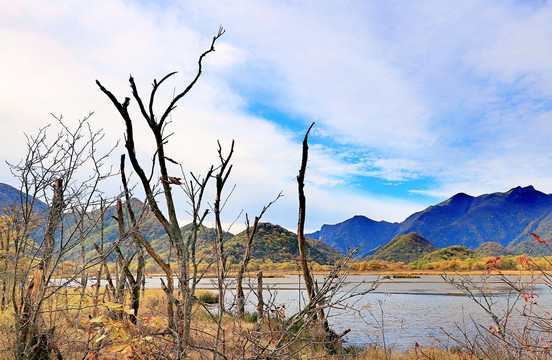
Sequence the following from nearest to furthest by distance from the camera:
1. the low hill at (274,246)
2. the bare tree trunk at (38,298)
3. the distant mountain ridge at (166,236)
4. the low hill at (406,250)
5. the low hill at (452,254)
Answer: the distant mountain ridge at (166,236) → the bare tree trunk at (38,298) → the low hill at (274,246) → the low hill at (452,254) → the low hill at (406,250)

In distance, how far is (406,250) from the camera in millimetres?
123812

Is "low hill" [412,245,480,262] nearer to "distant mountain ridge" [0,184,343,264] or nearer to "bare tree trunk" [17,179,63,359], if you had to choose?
"distant mountain ridge" [0,184,343,264]

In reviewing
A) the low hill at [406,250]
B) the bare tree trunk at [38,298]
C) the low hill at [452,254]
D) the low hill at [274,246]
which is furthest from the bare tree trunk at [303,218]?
the low hill at [406,250]

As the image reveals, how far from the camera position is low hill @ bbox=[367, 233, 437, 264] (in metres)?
119

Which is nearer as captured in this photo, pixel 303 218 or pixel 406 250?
pixel 303 218

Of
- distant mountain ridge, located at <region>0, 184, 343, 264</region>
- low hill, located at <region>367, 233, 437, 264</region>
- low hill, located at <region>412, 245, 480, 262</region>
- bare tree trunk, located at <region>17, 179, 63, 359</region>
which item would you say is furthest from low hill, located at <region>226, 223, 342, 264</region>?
low hill, located at <region>367, 233, 437, 264</region>

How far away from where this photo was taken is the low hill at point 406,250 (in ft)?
389

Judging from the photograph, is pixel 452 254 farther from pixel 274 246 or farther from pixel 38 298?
pixel 38 298

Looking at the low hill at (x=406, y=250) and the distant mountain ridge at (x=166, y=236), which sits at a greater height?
the low hill at (x=406, y=250)

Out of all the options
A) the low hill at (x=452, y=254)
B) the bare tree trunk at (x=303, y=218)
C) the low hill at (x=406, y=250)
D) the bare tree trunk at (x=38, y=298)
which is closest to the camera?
the bare tree trunk at (x=38, y=298)

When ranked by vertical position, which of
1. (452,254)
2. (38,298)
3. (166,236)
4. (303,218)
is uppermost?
(452,254)

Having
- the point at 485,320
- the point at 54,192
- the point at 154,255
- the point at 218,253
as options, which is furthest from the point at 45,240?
the point at 485,320

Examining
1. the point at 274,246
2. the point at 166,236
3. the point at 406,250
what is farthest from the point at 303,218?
the point at 406,250

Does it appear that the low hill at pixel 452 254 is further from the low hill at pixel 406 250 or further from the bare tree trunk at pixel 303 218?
the bare tree trunk at pixel 303 218
